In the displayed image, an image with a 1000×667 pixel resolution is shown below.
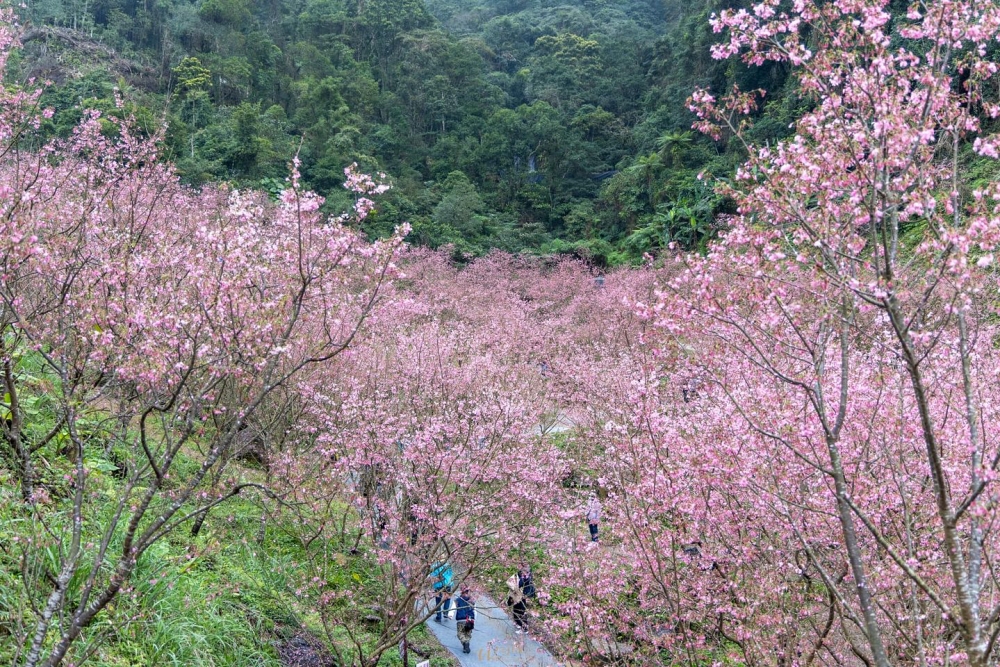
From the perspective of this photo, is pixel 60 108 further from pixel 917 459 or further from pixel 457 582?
pixel 917 459

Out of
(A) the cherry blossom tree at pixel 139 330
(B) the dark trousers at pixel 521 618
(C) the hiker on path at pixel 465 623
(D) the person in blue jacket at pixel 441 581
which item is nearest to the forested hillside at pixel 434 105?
(B) the dark trousers at pixel 521 618

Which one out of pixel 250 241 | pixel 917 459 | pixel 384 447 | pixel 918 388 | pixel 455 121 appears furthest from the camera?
pixel 455 121

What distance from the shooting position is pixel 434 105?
43.4m

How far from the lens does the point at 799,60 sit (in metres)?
3.66

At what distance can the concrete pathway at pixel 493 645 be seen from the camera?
7.83 m

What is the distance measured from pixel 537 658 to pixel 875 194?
6469 mm

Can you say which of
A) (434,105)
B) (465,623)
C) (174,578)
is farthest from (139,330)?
(434,105)

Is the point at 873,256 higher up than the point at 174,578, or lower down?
higher up

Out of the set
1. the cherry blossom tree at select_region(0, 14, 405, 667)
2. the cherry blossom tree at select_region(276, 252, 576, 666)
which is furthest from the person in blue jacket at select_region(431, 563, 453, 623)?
the cherry blossom tree at select_region(0, 14, 405, 667)

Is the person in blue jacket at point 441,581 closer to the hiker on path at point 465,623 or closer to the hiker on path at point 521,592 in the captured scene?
the hiker on path at point 521,592

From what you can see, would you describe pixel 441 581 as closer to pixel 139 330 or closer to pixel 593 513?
pixel 593 513

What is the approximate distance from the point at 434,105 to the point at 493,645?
130ft

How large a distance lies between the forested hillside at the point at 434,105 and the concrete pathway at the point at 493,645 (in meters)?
22.5

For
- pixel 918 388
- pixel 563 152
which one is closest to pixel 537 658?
pixel 918 388
